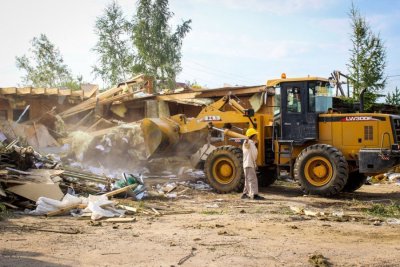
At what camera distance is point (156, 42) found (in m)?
33.7

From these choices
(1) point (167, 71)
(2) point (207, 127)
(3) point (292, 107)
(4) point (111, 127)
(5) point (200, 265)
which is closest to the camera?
(5) point (200, 265)

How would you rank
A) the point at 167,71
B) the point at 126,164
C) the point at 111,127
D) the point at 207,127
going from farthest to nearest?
1. the point at 167,71
2. the point at 111,127
3. the point at 126,164
4. the point at 207,127

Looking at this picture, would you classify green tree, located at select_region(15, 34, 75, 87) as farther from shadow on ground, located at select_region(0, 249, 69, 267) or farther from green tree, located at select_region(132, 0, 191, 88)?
shadow on ground, located at select_region(0, 249, 69, 267)

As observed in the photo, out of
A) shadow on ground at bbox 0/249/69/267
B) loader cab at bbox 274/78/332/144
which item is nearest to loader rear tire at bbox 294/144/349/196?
loader cab at bbox 274/78/332/144

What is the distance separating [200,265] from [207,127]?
28.4 feet

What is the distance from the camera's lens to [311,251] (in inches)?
250

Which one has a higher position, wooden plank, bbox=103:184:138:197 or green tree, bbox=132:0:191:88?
green tree, bbox=132:0:191:88

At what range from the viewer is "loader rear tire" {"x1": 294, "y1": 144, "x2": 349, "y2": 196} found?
37.2 ft

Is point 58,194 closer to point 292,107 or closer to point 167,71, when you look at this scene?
point 292,107

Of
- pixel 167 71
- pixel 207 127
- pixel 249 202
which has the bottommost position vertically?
pixel 249 202

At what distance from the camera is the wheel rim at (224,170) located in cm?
1312

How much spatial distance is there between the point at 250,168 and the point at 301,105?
2045mm

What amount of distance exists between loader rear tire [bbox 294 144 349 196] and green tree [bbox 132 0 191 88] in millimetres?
22652

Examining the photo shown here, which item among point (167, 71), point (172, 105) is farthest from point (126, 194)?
point (167, 71)
